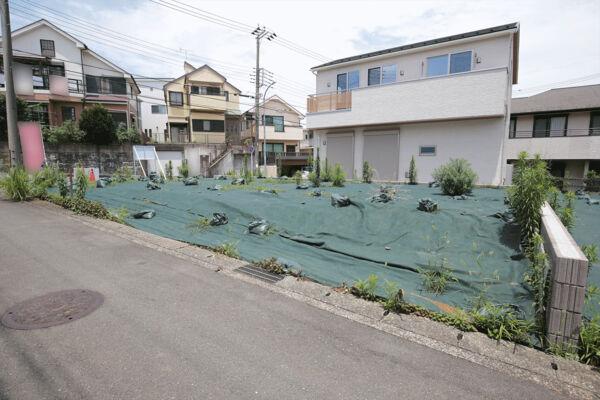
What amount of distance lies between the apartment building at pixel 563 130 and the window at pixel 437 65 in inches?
345

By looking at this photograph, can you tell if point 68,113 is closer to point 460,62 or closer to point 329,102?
point 329,102

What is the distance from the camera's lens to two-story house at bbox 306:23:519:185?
11.4 meters

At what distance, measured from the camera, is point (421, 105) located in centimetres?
1241

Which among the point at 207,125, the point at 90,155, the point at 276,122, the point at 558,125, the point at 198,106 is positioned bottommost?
the point at 90,155

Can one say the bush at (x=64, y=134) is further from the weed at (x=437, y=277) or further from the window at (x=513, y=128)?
the window at (x=513, y=128)

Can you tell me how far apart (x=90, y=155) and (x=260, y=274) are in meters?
22.5

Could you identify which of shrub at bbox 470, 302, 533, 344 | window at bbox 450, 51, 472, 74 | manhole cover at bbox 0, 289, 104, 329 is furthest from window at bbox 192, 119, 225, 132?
shrub at bbox 470, 302, 533, 344

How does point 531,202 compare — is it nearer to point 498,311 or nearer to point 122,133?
point 498,311

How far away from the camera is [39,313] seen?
2771mm

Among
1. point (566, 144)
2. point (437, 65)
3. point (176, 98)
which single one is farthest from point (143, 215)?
point (176, 98)

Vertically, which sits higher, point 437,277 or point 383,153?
point 383,153

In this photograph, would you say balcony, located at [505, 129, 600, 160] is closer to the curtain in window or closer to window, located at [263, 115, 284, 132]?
the curtain in window

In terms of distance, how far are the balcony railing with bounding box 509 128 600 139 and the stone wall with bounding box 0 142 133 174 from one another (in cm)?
2670

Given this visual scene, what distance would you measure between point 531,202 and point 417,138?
33.1ft
